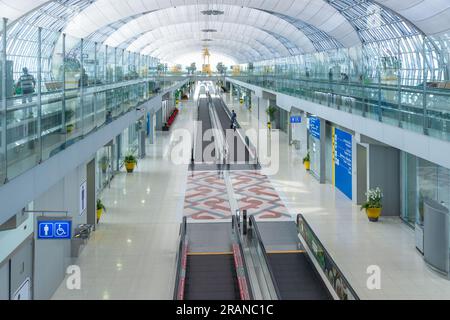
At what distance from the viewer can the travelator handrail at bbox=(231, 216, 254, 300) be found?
31.2ft

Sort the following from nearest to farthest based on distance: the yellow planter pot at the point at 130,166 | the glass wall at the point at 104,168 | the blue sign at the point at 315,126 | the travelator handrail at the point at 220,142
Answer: the glass wall at the point at 104,168 < the blue sign at the point at 315,126 < the yellow planter pot at the point at 130,166 < the travelator handrail at the point at 220,142

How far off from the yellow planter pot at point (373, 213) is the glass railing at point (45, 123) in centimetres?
811

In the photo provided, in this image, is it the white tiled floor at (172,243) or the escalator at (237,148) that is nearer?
the white tiled floor at (172,243)

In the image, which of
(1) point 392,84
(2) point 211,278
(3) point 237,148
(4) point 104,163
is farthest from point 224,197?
(3) point 237,148

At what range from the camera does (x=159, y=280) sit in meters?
10.8

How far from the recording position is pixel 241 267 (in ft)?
35.4

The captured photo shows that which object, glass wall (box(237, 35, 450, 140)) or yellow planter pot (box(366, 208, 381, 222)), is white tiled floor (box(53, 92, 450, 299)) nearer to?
yellow planter pot (box(366, 208, 381, 222))

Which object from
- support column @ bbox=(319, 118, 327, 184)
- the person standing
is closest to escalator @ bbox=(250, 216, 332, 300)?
the person standing

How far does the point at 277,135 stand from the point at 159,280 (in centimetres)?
2797

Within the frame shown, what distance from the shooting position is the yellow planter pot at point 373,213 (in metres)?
15.1

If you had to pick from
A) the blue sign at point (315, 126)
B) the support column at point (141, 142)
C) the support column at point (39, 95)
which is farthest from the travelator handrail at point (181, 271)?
the support column at point (141, 142)

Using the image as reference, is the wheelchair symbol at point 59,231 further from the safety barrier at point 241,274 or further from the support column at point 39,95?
the safety barrier at point 241,274

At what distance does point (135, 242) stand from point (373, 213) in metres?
7.09
